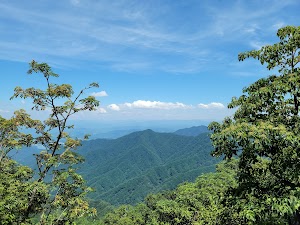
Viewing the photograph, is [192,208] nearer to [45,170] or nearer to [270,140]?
[45,170]

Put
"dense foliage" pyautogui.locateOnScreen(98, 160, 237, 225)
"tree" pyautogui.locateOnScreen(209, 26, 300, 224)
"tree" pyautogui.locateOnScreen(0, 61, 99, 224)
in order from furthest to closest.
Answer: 1. "dense foliage" pyautogui.locateOnScreen(98, 160, 237, 225)
2. "tree" pyautogui.locateOnScreen(0, 61, 99, 224)
3. "tree" pyautogui.locateOnScreen(209, 26, 300, 224)

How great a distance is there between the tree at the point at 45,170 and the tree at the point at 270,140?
9.24 meters

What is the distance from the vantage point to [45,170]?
16.6 metres

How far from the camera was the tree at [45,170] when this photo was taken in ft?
50.7

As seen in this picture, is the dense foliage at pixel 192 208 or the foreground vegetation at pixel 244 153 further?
the dense foliage at pixel 192 208

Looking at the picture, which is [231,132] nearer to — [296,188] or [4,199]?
[296,188]

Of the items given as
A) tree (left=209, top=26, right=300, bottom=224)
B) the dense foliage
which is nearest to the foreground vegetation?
tree (left=209, top=26, right=300, bottom=224)

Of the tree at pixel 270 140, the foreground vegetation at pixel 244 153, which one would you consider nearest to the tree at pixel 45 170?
the foreground vegetation at pixel 244 153

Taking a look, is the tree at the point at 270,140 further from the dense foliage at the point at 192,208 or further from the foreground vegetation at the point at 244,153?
the dense foliage at the point at 192,208

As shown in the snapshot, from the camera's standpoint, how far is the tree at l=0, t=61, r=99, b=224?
15445 millimetres

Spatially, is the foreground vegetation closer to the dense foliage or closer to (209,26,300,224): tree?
(209,26,300,224): tree

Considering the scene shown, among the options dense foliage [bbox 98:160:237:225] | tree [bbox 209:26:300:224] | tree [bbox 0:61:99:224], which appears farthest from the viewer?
dense foliage [bbox 98:160:237:225]

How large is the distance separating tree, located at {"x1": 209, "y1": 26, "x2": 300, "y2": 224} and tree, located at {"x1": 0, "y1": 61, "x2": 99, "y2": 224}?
9237 mm

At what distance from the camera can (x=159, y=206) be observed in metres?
68.0
